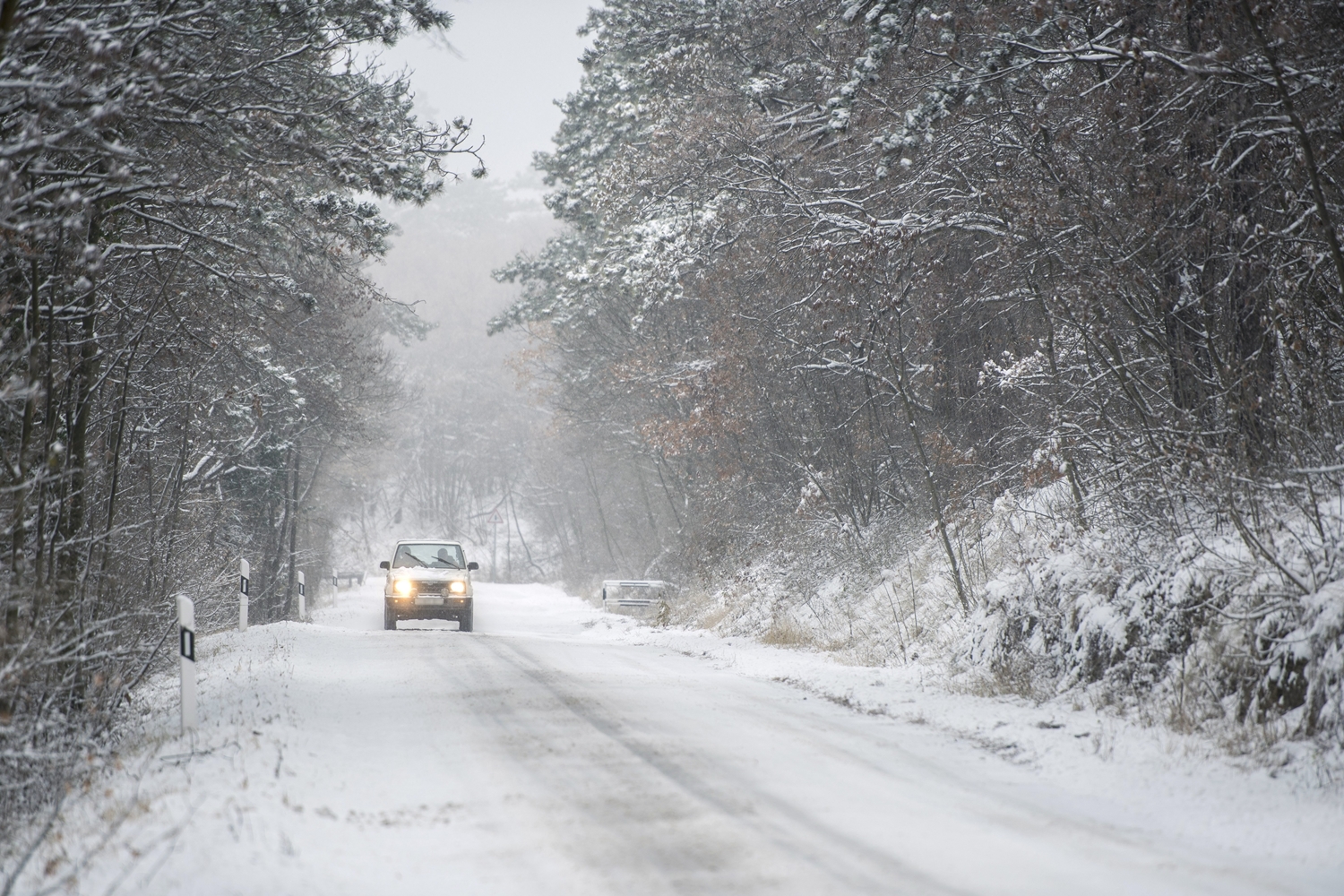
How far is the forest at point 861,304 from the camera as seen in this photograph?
6672 millimetres

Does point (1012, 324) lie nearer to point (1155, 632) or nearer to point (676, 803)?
point (1155, 632)

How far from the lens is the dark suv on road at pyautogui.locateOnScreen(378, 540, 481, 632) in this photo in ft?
62.7

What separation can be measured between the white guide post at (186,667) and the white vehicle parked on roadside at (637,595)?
16.6 meters

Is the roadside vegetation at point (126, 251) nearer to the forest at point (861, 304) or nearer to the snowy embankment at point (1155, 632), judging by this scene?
the forest at point (861, 304)

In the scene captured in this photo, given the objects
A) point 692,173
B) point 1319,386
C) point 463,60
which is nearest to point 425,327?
point 692,173

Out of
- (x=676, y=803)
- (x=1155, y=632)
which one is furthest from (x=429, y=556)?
(x=676, y=803)

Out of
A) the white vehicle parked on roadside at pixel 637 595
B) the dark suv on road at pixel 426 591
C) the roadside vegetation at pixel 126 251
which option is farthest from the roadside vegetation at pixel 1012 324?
the roadside vegetation at pixel 126 251

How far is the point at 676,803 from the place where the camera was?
5.45 m

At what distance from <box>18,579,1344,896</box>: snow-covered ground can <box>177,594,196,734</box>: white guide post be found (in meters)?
0.30

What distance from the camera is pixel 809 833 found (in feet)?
16.0

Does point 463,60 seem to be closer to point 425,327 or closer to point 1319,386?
point 1319,386

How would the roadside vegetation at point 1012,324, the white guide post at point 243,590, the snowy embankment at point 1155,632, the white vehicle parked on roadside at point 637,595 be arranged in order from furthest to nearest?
the white vehicle parked on roadside at point 637,595 → the white guide post at point 243,590 → the roadside vegetation at point 1012,324 → the snowy embankment at point 1155,632

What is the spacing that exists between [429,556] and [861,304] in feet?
33.0

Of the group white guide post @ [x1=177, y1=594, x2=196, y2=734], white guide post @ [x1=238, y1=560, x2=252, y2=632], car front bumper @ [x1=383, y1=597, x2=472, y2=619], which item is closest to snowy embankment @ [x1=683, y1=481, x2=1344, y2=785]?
white guide post @ [x1=177, y1=594, x2=196, y2=734]
